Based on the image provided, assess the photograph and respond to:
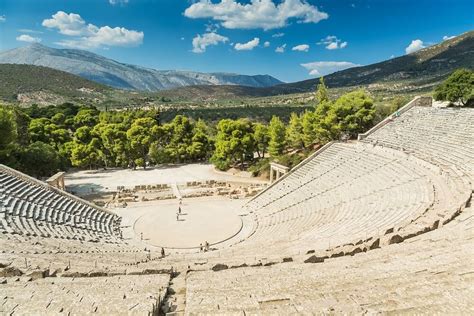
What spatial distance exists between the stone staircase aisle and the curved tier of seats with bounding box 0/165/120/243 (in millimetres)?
9754

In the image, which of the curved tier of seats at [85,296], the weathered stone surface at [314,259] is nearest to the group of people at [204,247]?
the weathered stone surface at [314,259]

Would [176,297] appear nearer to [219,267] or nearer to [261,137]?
[219,267]

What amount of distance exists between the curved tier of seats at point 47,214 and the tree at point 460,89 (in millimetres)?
35384

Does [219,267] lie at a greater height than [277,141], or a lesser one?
lesser

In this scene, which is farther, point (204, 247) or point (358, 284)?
point (204, 247)

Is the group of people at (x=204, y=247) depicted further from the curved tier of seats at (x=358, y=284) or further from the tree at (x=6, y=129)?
the tree at (x=6, y=129)

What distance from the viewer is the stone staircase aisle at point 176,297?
7242 mm

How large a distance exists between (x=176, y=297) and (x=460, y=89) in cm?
3755

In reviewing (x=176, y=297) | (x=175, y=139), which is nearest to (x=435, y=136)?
(x=176, y=297)

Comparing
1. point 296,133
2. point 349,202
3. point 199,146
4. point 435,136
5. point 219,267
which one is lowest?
point 349,202

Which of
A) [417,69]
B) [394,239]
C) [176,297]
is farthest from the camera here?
[417,69]

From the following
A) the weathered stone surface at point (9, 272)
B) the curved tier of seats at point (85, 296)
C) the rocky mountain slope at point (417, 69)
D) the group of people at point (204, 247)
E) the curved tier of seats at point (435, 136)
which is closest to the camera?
the curved tier of seats at point (85, 296)

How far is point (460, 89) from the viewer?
34.0 m

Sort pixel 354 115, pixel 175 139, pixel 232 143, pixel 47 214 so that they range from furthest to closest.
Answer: pixel 175 139 → pixel 232 143 → pixel 354 115 → pixel 47 214
